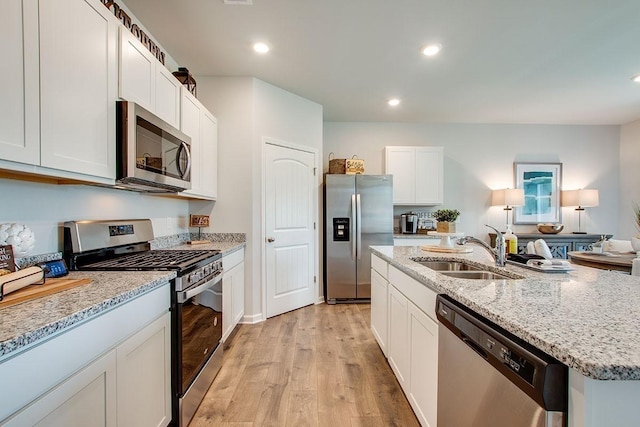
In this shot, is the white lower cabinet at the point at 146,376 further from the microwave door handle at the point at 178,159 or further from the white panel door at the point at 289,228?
the white panel door at the point at 289,228

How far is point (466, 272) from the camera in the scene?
1706mm

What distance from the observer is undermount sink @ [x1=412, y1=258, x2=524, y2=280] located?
1521 millimetres

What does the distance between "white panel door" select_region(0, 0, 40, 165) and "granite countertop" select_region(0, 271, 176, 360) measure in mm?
507

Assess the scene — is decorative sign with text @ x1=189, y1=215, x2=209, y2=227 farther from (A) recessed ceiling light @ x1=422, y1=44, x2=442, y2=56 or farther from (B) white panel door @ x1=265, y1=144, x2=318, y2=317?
(A) recessed ceiling light @ x1=422, y1=44, x2=442, y2=56

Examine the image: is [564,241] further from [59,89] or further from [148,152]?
[59,89]

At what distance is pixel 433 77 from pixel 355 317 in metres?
2.85

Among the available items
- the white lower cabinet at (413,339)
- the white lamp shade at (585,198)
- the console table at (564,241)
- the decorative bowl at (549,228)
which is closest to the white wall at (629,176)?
the white lamp shade at (585,198)

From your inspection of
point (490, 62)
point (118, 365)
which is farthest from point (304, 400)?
point (490, 62)

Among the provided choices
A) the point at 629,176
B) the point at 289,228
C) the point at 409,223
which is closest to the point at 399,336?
the point at 289,228

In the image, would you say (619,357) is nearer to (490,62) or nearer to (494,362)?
(494,362)

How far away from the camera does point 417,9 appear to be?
2115mm

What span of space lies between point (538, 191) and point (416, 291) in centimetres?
458

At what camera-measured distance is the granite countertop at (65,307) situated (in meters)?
0.73

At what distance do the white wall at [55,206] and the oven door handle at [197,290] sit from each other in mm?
685
